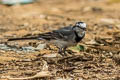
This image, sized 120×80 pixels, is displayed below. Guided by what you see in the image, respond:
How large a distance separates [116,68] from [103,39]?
7.10ft

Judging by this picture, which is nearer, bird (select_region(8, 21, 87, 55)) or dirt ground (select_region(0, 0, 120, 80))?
dirt ground (select_region(0, 0, 120, 80))

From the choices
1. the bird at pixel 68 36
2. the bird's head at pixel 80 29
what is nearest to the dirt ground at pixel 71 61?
the bird at pixel 68 36

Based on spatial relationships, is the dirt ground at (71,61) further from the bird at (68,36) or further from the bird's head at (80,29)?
the bird's head at (80,29)

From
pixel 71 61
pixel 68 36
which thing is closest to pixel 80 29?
pixel 68 36

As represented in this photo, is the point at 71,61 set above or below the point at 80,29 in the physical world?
below

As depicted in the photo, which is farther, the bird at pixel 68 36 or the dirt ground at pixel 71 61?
the bird at pixel 68 36

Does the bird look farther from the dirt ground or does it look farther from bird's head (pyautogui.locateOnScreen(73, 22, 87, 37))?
the dirt ground

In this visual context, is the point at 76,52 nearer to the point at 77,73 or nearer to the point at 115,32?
the point at 77,73

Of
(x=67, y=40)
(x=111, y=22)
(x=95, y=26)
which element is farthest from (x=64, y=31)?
(x=111, y=22)

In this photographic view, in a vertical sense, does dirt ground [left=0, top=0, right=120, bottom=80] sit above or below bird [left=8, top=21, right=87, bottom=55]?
below

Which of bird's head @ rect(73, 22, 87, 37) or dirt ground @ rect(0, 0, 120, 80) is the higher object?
bird's head @ rect(73, 22, 87, 37)

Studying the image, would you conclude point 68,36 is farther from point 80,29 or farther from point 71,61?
point 71,61

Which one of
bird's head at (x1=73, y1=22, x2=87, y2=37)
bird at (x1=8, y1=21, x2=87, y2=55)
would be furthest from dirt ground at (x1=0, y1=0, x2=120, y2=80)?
bird's head at (x1=73, y1=22, x2=87, y2=37)

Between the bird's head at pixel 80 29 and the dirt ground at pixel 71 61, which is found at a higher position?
the bird's head at pixel 80 29
